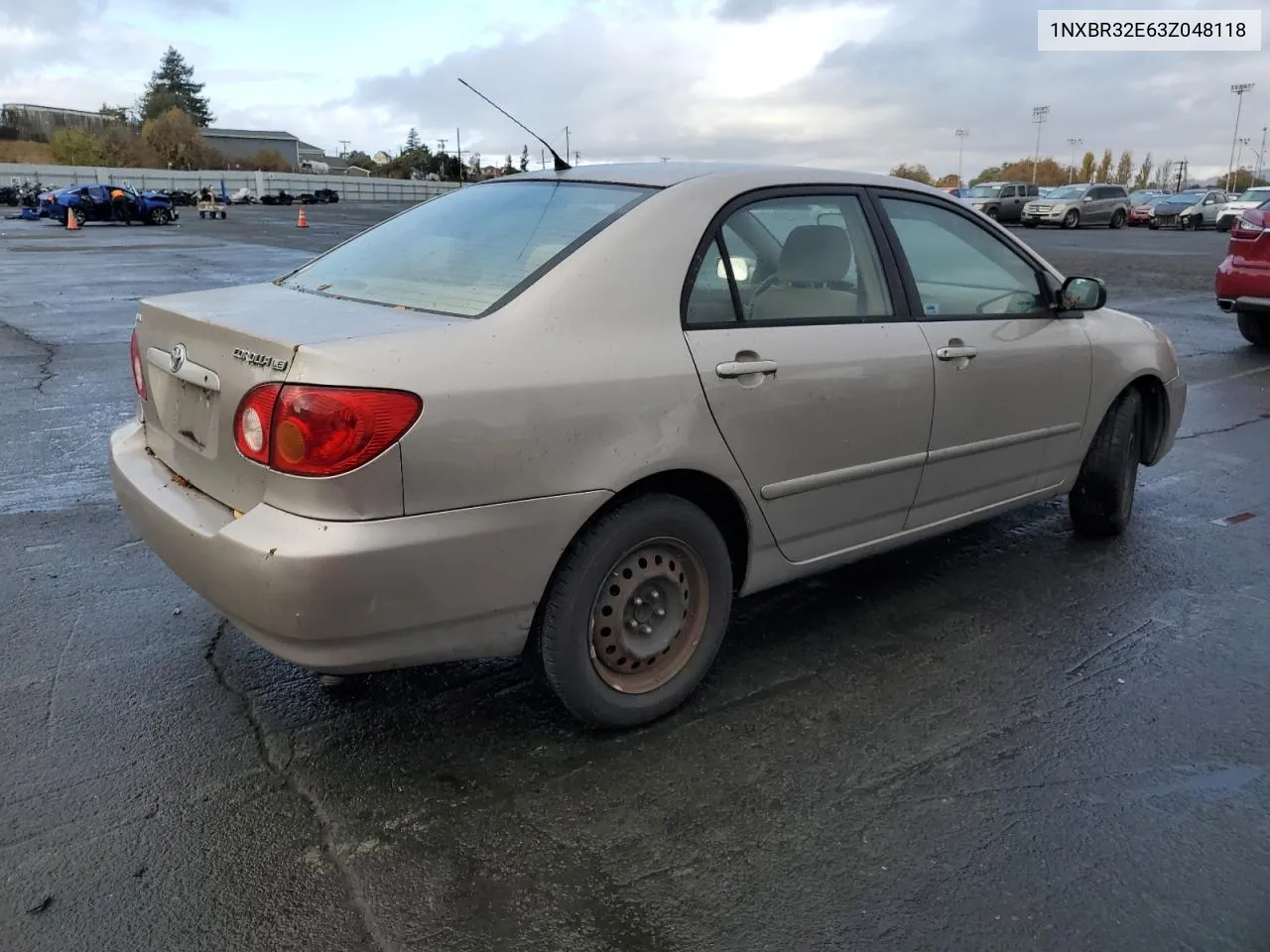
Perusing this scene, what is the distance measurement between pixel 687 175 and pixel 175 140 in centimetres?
10262

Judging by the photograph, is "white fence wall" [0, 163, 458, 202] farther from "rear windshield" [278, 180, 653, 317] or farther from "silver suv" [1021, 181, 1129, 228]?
"rear windshield" [278, 180, 653, 317]

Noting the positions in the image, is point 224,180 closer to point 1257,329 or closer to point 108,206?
point 108,206

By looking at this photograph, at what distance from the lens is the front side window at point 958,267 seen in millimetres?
3787

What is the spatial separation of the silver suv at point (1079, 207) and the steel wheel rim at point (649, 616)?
39609 millimetres

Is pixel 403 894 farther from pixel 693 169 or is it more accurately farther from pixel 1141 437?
pixel 1141 437

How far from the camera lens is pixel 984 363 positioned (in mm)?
3848

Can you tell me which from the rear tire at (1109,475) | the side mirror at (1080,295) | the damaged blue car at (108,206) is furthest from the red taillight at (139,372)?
the damaged blue car at (108,206)

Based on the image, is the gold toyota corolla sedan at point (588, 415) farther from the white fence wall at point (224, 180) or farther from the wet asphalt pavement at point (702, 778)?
the white fence wall at point (224, 180)

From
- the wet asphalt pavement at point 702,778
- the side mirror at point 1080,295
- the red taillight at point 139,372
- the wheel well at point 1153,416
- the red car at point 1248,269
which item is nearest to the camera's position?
the wet asphalt pavement at point 702,778

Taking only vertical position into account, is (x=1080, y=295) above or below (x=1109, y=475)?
above

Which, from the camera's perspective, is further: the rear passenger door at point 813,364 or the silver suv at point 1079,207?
the silver suv at point 1079,207

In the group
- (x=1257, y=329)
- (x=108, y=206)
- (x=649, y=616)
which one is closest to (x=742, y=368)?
(x=649, y=616)

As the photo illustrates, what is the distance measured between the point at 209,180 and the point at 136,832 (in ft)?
266

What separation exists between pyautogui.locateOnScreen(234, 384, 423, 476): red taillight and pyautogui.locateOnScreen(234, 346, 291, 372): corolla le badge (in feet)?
0.22
